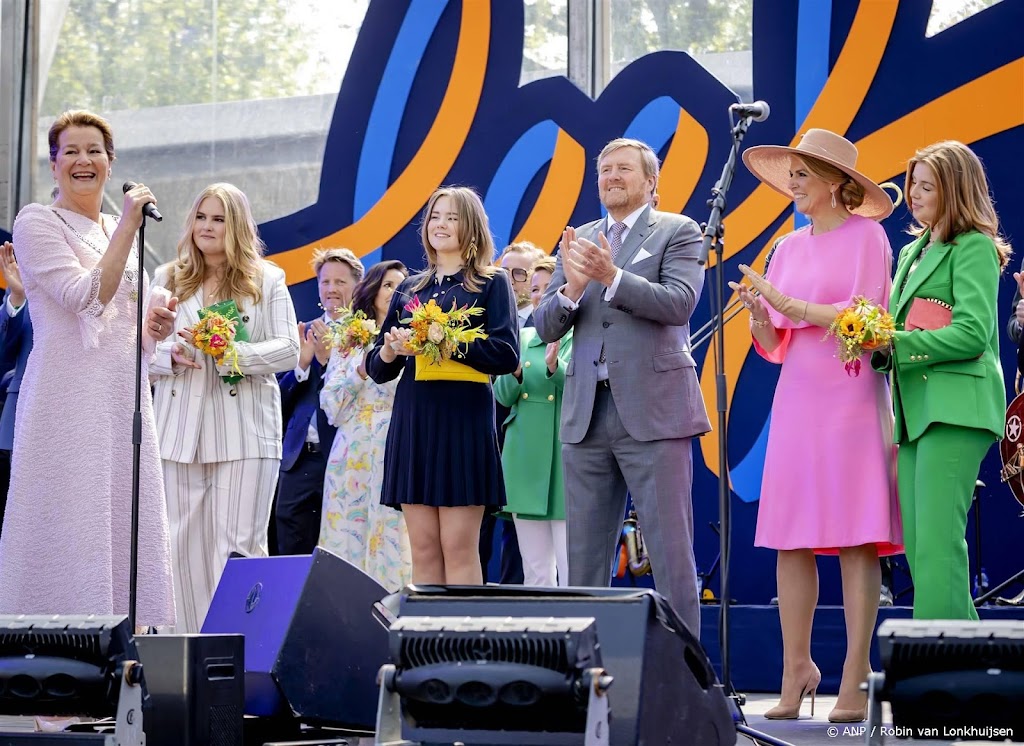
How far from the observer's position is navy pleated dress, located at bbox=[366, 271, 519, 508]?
516 cm

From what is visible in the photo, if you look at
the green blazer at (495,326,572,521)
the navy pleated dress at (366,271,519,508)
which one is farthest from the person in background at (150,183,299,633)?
the green blazer at (495,326,572,521)

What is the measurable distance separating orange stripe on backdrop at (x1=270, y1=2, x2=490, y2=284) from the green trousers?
180 inches

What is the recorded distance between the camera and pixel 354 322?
19.7 feet

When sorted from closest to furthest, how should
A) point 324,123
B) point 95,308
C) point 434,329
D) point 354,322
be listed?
point 95,308 < point 434,329 < point 354,322 < point 324,123

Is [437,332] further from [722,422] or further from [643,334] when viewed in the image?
[722,422]

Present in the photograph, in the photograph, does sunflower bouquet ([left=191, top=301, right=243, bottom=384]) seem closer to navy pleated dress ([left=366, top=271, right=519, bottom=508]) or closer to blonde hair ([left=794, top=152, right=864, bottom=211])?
navy pleated dress ([left=366, top=271, right=519, bottom=508])

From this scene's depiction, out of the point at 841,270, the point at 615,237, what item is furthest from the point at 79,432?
the point at 841,270

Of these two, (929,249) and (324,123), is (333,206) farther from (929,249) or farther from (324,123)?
(929,249)

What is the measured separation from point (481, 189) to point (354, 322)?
100 inches

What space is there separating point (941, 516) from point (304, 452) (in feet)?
11.5

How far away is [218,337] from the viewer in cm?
515

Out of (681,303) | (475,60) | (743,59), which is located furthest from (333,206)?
(681,303)

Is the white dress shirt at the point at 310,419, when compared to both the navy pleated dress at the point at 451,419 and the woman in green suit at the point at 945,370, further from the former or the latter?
the woman in green suit at the point at 945,370

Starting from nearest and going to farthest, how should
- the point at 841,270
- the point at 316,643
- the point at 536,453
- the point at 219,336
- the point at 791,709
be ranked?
the point at 316,643 < the point at 791,709 < the point at 841,270 < the point at 219,336 < the point at 536,453
